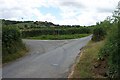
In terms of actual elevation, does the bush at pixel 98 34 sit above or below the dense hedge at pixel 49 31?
above

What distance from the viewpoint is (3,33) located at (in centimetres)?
2466

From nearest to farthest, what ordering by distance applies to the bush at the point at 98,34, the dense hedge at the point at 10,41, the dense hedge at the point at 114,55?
the dense hedge at the point at 114,55
the dense hedge at the point at 10,41
the bush at the point at 98,34

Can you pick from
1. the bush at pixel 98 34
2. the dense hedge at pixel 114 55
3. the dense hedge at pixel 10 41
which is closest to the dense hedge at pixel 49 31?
the bush at pixel 98 34

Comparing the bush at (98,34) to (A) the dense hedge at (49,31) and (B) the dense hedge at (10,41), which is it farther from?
(A) the dense hedge at (49,31)

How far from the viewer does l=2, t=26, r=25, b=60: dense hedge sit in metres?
23.9

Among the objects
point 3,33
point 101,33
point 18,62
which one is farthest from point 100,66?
point 101,33

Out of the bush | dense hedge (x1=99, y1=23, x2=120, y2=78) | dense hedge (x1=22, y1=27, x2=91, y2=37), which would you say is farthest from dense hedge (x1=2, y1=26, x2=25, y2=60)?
dense hedge (x1=22, y1=27, x2=91, y2=37)

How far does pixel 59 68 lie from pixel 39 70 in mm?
1385

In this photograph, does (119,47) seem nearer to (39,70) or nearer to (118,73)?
(118,73)

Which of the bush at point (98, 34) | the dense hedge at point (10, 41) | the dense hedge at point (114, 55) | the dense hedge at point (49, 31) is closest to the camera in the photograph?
the dense hedge at point (114, 55)

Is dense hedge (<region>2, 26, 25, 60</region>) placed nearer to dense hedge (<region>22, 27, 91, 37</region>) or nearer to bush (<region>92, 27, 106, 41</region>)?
bush (<region>92, 27, 106, 41</region>)

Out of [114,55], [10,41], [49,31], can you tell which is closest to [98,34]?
[10,41]

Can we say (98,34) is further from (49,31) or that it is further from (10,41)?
(49,31)

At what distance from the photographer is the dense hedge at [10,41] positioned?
2395 centimetres
